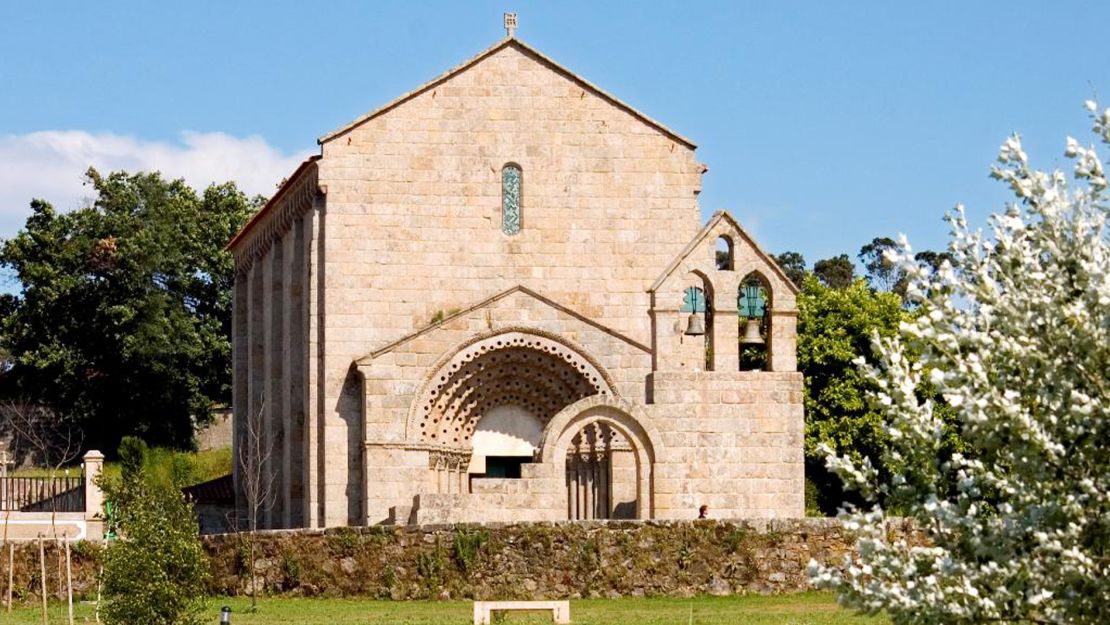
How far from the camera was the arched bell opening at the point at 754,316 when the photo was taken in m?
36.3

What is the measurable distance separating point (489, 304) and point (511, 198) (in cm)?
304

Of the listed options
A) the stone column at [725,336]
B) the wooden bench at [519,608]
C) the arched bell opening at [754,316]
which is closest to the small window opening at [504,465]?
the arched bell opening at [754,316]

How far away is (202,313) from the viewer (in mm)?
80062

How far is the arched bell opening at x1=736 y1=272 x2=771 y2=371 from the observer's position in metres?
36.3

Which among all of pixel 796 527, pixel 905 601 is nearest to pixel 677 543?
pixel 796 527

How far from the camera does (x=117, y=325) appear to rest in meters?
75.6

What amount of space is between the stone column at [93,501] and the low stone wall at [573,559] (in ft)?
43.3

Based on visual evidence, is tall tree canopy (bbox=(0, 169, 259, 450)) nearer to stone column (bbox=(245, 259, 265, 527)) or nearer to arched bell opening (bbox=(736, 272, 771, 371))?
stone column (bbox=(245, 259, 265, 527))

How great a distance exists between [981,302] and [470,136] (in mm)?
31221

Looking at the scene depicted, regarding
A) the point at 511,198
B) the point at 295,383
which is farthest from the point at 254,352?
the point at 511,198

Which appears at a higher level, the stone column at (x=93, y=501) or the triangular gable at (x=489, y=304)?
the triangular gable at (x=489, y=304)

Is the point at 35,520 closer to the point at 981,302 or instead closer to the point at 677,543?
the point at 677,543

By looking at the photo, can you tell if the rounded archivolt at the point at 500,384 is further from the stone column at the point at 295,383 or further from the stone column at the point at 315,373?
the stone column at the point at 295,383

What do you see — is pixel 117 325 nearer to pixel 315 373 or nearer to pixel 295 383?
pixel 295 383
